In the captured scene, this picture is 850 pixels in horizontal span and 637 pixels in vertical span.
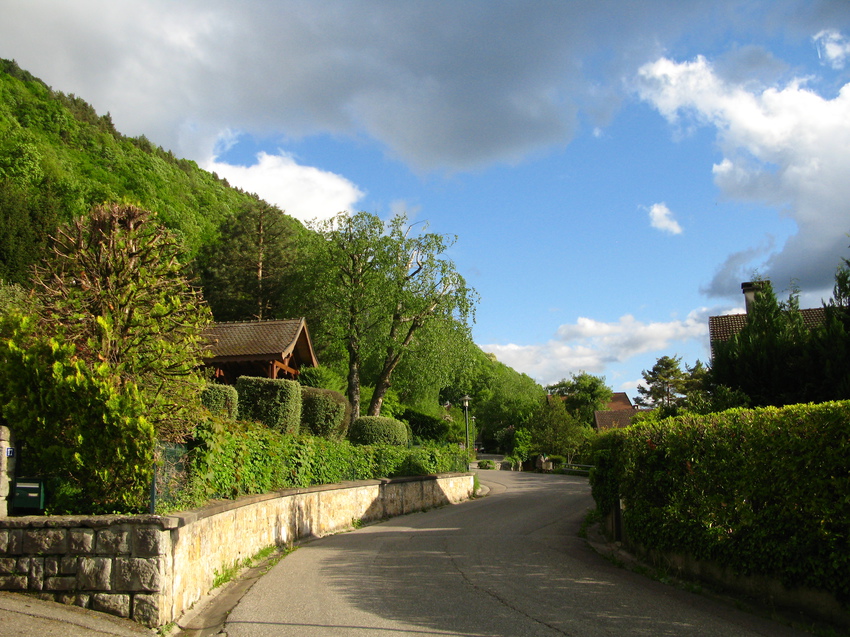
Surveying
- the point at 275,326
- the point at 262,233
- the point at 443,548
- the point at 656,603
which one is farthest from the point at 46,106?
the point at 656,603

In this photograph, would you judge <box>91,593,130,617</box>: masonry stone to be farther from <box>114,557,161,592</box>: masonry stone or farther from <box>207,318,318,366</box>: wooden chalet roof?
<box>207,318,318,366</box>: wooden chalet roof

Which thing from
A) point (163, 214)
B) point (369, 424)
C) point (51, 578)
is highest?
point (163, 214)

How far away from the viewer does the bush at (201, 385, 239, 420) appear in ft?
52.2

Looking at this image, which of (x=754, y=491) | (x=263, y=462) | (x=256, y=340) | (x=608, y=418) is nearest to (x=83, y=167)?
(x=256, y=340)

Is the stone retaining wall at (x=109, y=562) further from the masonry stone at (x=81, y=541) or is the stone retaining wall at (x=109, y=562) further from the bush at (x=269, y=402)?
the bush at (x=269, y=402)

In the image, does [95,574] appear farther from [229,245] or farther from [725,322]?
[229,245]

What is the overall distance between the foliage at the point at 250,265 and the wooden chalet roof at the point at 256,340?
18214 millimetres

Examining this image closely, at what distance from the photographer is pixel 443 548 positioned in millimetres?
12906

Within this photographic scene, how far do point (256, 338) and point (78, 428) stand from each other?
19103 mm

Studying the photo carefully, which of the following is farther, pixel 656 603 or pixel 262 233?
pixel 262 233

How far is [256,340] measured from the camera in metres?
26.6

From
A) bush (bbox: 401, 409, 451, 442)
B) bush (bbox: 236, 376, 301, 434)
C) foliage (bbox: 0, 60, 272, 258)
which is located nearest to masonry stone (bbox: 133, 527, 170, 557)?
bush (bbox: 236, 376, 301, 434)

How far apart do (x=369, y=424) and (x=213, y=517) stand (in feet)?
49.8

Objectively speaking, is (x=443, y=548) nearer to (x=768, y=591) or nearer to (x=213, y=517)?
(x=213, y=517)
